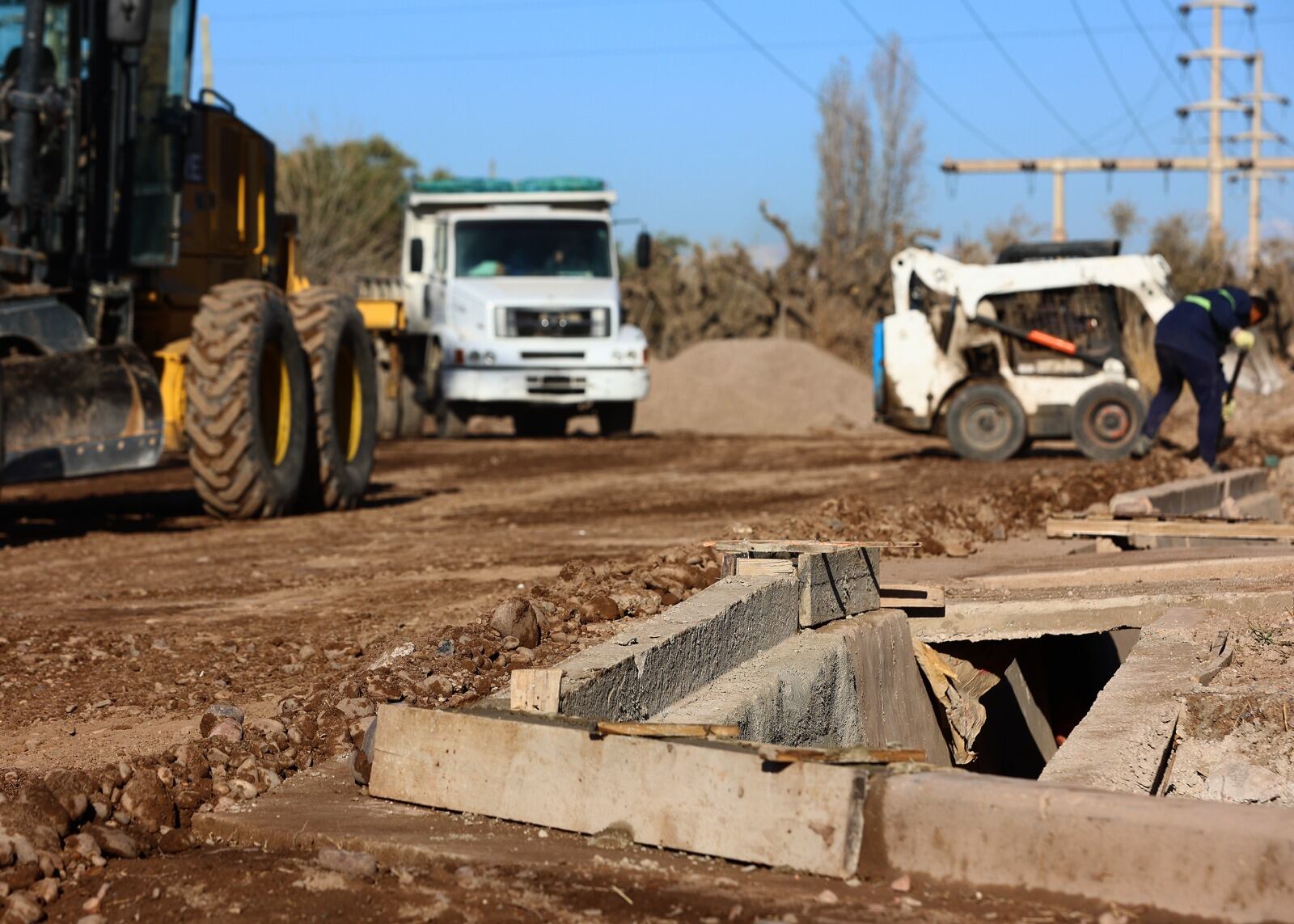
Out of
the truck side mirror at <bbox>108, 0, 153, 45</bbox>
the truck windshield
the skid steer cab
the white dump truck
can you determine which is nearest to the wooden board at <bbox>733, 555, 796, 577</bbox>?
the truck side mirror at <bbox>108, 0, 153, 45</bbox>

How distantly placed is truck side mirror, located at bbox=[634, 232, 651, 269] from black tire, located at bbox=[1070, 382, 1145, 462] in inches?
244

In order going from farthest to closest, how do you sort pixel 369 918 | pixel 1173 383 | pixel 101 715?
pixel 1173 383 < pixel 101 715 < pixel 369 918

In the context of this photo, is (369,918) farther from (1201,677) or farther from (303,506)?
(303,506)

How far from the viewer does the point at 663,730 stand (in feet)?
12.7

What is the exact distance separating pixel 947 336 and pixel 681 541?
7.39 meters

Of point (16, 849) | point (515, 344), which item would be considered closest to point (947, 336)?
point (515, 344)

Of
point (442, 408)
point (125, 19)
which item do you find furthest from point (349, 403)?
point (442, 408)

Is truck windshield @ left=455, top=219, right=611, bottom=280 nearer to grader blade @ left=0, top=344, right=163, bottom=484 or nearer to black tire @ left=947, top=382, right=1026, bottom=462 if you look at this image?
black tire @ left=947, top=382, right=1026, bottom=462

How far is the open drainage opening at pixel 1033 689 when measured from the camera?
24.8 feet

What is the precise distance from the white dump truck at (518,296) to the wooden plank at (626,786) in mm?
15377

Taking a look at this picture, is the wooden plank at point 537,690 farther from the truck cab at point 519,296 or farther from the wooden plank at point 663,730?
the truck cab at point 519,296

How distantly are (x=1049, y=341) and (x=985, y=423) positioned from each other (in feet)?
3.26

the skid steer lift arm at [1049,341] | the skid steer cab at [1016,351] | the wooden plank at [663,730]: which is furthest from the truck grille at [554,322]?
the wooden plank at [663,730]

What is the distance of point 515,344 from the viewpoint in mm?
19422
